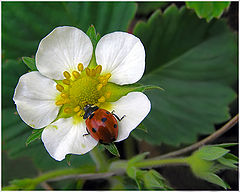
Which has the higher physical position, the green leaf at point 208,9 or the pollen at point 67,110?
the green leaf at point 208,9

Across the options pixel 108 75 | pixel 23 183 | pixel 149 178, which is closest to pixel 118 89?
pixel 108 75

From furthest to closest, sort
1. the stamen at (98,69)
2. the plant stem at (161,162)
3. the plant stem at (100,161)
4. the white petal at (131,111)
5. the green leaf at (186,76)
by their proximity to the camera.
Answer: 1. the green leaf at (186,76)
2. the plant stem at (100,161)
3. the plant stem at (161,162)
4. the stamen at (98,69)
5. the white petal at (131,111)

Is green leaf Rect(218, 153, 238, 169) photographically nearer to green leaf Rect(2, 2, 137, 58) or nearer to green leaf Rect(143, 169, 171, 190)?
green leaf Rect(143, 169, 171, 190)

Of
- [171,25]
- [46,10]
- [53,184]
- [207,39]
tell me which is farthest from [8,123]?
[207,39]

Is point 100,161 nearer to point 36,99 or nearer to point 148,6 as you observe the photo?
point 36,99

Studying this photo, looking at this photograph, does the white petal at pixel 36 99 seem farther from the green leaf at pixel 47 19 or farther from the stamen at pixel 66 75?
the green leaf at pixel 47 19

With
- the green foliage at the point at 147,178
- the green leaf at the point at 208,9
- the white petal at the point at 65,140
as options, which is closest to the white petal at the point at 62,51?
the white petal at the point at 65,140
